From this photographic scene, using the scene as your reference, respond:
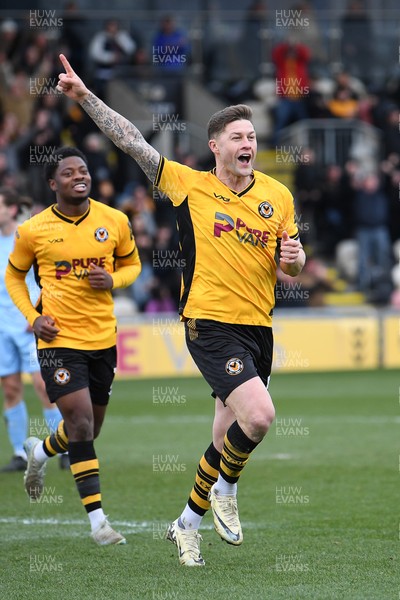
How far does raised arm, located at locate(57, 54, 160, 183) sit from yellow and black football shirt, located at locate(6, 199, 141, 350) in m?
1.05

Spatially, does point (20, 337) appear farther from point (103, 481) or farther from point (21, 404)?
point (103, 481)

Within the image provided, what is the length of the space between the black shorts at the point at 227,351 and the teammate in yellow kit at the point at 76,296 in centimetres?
108

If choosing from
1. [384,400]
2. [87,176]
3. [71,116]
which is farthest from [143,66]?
[87,176]

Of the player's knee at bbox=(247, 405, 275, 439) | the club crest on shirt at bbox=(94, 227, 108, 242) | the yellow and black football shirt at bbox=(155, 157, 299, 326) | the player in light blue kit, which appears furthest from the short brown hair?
the player in light blue kit

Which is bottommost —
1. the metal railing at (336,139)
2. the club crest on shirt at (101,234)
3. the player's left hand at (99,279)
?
the player's left hand at (99,279)

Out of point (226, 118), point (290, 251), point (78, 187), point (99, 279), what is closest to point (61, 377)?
point (99, 279)

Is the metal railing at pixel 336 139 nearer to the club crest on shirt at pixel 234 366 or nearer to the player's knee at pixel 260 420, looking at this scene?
Result: the club crest on shirt at pixel 234 366

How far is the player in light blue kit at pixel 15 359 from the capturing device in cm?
1061

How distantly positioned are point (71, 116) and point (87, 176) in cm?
1407

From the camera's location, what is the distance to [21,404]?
10914mm

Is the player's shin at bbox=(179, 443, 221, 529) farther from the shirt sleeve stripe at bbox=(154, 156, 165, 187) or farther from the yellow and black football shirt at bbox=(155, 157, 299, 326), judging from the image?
the shirt sleeve stripe at bbox=(154, 156, 165, 187)

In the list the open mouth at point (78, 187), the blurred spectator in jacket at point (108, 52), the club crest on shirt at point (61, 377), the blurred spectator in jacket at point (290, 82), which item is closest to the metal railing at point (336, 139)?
the blurred spectator in jacket at point (290, 82)

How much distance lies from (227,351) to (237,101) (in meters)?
18.5

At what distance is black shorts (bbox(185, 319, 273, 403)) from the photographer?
6641mm
